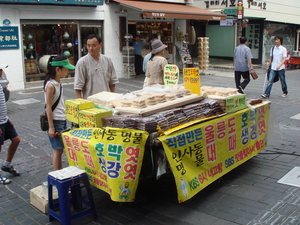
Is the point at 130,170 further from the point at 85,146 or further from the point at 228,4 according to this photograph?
the point at 228,4

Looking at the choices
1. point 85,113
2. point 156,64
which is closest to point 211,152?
point 85,113

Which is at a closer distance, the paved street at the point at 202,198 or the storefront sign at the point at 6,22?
the paved street at the point at 202,198

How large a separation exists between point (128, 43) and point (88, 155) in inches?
464

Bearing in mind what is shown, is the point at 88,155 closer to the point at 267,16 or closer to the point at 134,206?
the point at 134,206

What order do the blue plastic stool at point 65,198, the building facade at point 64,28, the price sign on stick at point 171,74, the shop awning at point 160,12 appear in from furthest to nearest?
the shop awning at point 160,12 → the building facade at point 64,28 → the price sign on stick at point 171,74 → the blue plastic stool at point 65,198

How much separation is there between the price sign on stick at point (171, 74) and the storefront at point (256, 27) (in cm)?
1534

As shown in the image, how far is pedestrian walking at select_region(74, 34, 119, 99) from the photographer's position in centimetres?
493

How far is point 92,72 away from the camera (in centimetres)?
504

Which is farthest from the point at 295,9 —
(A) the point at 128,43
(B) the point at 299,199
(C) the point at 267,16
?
(B) the point at 299,199

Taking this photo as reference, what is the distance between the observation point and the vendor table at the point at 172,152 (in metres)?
3.48

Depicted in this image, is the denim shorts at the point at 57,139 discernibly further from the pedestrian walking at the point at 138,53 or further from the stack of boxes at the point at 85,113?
the pedestrian walking at the point at 138,53

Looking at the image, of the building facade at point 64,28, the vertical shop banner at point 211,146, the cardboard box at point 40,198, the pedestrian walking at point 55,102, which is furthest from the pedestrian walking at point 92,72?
the building facade at point 64,28

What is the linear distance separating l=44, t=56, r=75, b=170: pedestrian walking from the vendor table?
30cm

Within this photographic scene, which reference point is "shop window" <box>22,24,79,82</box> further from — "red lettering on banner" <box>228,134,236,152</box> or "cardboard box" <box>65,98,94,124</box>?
"red lettering on banner" <box>228,134,236,152</box>
